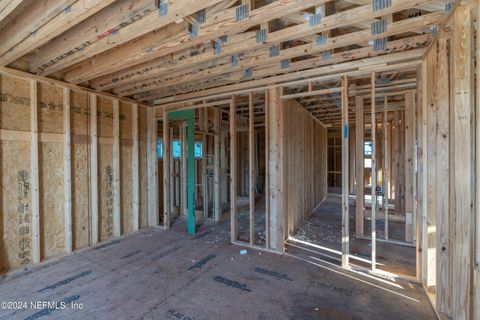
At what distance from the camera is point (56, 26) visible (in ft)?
7.47

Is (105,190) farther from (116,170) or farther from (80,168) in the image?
(80,168)

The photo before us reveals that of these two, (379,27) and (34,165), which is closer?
(379,27)

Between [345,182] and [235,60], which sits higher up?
[235,60]

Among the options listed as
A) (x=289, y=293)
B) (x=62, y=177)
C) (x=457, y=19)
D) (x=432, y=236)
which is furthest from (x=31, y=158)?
(x=432, y=236)

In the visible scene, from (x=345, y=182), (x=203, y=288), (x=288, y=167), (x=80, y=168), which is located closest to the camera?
(x=203, y=288)

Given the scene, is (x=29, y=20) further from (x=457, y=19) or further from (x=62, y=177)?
(x=457, y=19)

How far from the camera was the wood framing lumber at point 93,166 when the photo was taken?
13.5 ft

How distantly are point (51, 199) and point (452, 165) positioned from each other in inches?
208

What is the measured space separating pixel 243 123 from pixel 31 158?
5.53 m

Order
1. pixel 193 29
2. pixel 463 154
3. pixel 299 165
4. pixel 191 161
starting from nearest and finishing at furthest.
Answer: pixel 463 154, pixel 193 29, pixel 191 161, pixel 299 165

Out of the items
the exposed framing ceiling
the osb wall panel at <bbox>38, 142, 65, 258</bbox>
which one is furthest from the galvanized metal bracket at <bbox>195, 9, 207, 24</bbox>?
the osb wall panel at <bbox>38, 142, 65, 258</bbox>

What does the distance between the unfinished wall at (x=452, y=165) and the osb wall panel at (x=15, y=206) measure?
517 centimetres

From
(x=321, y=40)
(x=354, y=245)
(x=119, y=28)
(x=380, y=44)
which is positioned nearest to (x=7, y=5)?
(x=119, y=28)

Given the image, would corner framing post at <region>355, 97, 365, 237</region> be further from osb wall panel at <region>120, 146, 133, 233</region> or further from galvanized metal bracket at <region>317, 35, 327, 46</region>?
osb wall panel at <region>120, 146, 133, 233</region>
